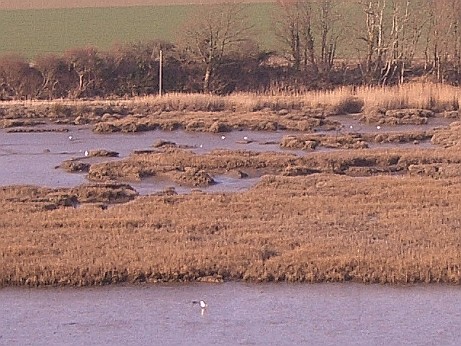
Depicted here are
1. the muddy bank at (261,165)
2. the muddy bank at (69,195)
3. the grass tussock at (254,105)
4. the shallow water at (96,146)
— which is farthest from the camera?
the grass tussock at (254,105)

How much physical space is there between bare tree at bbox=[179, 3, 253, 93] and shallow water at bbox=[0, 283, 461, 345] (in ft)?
→ 144

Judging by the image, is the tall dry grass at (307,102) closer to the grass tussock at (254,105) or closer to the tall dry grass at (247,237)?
the grass tussock at (254,105)

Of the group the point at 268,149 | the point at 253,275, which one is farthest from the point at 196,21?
the point at 253,275

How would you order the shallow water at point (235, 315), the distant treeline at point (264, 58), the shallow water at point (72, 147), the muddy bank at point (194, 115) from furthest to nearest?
the distant treeline at point (264, 58)
the muddy bank at point (194, 115)
the shallow water at point (72, 147)
the shallow water at point (235, 315)

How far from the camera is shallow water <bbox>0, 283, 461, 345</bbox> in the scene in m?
10.9

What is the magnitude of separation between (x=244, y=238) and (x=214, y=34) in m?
45.1

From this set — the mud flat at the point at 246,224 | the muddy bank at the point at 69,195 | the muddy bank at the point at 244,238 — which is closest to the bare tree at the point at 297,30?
the mud flat at the point at 246,224

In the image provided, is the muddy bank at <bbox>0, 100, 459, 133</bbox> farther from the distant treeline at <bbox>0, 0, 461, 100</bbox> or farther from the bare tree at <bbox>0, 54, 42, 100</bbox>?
the distant treeline at <bbox>0, 0, 461, 100</bbox>

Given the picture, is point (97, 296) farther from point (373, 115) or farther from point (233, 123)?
point (373, 115)

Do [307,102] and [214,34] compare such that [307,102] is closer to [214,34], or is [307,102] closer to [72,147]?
[214,34]

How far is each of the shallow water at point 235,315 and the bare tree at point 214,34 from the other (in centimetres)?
4385

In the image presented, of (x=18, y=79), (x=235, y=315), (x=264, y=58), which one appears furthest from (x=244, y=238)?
(x=264, y=58)

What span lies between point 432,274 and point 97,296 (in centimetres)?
448

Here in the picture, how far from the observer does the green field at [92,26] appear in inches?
2862
